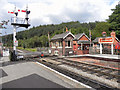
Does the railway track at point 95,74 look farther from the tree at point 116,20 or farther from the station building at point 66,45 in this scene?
the tree at point 116,20

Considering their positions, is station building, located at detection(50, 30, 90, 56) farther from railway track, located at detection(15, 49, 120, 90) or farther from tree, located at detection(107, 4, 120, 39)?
tree, located at detection(107, 4, 120, 39)

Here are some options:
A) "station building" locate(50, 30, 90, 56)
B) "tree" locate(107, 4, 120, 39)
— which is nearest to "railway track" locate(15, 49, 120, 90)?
"station building" locate(50, 30, 90, 56)

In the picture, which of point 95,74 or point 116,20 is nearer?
point 95,74

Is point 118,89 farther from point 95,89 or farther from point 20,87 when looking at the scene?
point 20,87

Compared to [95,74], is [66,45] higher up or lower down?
higher up

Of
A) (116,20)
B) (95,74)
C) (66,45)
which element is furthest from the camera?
(116,20)

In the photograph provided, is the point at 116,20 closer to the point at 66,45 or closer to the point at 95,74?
the point at 66,45

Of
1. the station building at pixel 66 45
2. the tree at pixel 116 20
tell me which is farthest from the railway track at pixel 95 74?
the tree at pixel 116 20

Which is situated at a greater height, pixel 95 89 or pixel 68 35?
pixel 68 35

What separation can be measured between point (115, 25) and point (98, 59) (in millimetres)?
27993

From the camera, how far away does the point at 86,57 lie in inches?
723

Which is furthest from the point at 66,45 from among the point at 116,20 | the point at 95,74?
the point at 116,20

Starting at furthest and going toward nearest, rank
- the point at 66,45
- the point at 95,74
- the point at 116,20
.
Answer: the point at 116,20 → the point at 66,45 → the point at 95,74

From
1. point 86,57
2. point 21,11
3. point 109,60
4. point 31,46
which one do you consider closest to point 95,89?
point 109,60
